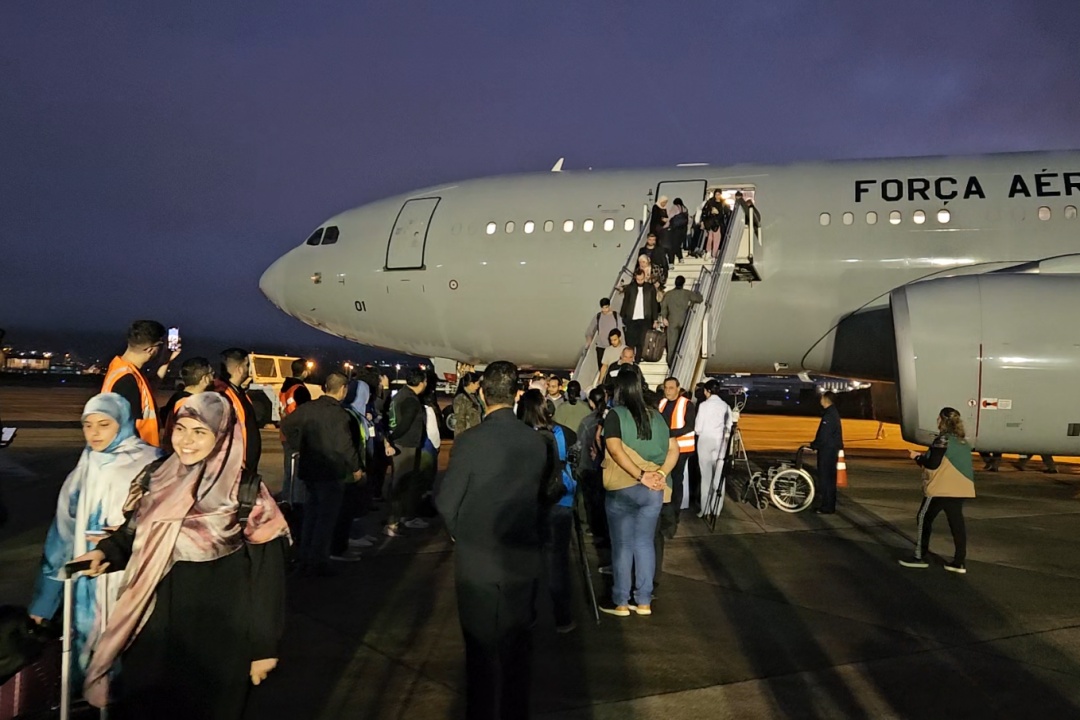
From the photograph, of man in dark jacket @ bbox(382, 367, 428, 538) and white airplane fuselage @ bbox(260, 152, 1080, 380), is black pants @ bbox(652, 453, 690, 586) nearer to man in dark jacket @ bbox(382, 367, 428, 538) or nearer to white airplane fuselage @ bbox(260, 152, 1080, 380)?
man in dark jacket @ bbox(382, 367, 428, 538)

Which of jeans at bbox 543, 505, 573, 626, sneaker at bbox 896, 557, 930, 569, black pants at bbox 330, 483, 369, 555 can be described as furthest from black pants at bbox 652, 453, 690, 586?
black pants at bbox 330, 483, 369, 555

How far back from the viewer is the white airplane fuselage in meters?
11.4

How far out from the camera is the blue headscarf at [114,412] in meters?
3.02

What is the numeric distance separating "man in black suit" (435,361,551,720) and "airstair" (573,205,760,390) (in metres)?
6.18

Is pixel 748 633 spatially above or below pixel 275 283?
below

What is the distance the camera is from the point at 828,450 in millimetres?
8719

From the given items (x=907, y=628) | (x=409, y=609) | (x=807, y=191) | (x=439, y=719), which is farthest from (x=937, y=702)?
(x=807, y=191)

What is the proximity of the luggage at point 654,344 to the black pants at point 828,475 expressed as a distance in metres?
2.09

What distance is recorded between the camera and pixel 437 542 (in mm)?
7520

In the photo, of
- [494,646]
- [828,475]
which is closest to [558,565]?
[494,646]

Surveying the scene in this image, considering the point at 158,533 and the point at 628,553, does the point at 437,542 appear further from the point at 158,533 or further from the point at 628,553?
the point at 158,533

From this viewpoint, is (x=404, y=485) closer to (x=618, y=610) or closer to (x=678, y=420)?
(x=678, y=420)

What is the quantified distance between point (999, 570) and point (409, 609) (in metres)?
4.58

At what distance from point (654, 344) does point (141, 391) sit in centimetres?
628
